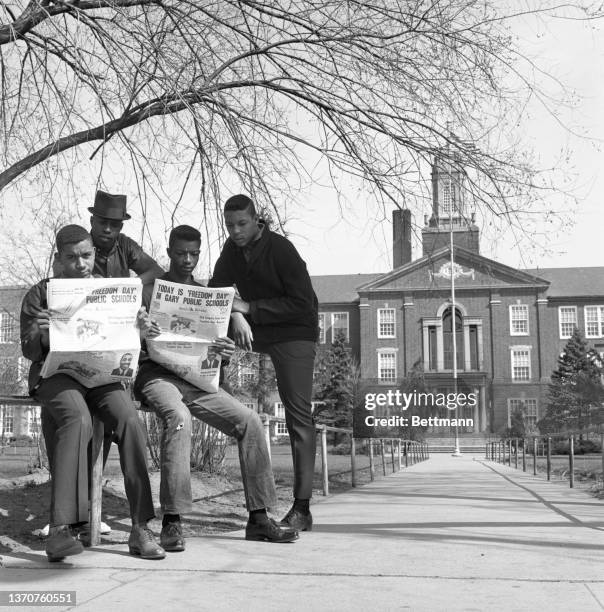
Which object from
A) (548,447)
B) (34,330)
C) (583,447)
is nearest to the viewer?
(34,330)

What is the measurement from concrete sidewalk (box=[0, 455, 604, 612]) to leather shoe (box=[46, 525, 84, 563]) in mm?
47

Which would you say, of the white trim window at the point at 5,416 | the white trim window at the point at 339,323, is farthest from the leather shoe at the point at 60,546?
the white trim window at the point at 339,323

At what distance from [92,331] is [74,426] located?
15.8 inches

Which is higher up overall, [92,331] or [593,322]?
[593,322]

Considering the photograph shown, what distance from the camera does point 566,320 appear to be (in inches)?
2506

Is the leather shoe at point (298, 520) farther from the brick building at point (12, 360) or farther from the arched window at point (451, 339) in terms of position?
the arched window at point (451, 339)

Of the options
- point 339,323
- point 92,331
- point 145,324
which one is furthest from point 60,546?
point 339,323

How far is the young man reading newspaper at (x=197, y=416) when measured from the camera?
3.62m

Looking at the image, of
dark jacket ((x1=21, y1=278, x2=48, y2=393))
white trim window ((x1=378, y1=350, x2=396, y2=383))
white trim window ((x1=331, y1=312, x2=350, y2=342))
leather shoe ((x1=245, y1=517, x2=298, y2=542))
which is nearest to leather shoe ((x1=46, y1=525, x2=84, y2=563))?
dark jacket ((x1=21, y1=278, x2=48, y2=393))

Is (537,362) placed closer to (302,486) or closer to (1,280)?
(1,280)

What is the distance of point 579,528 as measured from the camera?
4.57 meters

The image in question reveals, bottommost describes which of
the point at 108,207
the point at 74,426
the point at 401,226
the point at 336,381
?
the point at 74,426

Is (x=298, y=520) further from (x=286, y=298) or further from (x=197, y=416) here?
(x=286, y=298)

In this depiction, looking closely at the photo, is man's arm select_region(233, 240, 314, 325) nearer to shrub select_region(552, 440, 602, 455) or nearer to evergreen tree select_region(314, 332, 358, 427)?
shrub select_region(552, 440, 602, 455)
